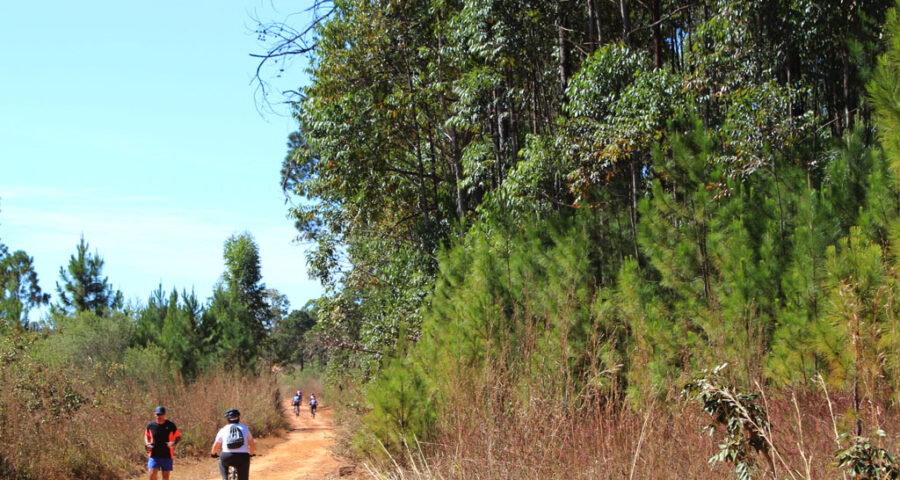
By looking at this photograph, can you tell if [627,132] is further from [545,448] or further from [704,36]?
[545,448]

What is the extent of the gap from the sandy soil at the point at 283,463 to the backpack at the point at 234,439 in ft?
13.6

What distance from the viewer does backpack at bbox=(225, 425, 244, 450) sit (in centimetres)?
1038

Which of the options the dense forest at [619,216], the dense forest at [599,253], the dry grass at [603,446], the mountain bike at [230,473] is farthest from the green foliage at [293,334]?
the dry grass at [603,446]

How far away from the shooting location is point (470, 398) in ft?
16.3

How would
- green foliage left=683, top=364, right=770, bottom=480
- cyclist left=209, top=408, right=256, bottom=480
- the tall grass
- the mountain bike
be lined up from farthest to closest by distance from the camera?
the tall grass → the mountain bike → cyclist left=209, top=408, right=256, bottom=480 → green foliage left=683, top=364, right=770, bottom=480

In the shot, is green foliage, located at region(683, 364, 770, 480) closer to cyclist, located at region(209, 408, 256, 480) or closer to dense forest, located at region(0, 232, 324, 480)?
cyclist, located at region(209, 408, 256, 480)

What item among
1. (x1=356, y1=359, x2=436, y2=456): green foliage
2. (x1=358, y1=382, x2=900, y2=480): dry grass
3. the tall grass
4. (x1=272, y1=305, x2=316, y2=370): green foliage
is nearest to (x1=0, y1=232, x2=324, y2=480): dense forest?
the tall grass

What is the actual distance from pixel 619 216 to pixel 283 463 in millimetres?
12712

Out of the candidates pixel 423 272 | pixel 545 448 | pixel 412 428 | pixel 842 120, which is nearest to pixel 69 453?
pixel 423 272

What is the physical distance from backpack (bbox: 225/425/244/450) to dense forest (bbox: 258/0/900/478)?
1929 millimetres

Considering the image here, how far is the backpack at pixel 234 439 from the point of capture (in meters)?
10.4

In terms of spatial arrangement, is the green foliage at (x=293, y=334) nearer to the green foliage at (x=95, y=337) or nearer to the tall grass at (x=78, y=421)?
the green foliage at (x=95, y=337)

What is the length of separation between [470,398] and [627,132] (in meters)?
6.58

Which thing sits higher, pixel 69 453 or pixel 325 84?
pixel 325 84
